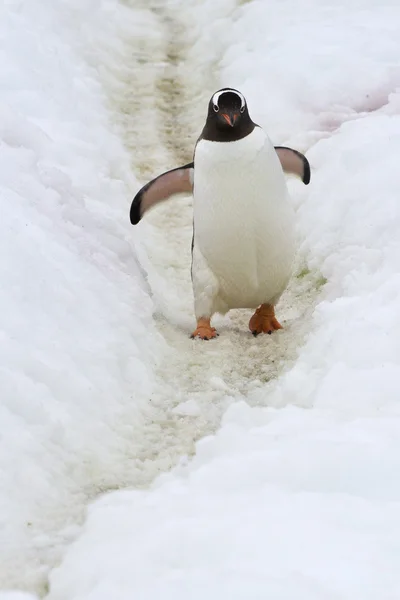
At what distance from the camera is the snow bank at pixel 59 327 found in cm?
296

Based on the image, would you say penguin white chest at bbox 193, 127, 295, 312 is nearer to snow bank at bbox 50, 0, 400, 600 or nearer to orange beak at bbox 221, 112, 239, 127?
orange beak at bbox 221, 112, 239, 127

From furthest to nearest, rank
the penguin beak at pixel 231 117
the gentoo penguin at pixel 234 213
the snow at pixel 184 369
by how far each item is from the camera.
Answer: the gentoo penguin at pixel 234 213 → the penguin beak at pixel 231 117 → the snow at pixel 184 369

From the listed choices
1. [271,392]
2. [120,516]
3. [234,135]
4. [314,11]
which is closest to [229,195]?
[234,135]

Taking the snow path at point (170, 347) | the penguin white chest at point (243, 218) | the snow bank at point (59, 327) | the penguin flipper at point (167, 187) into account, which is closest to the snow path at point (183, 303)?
the snow path at point (170, 347)

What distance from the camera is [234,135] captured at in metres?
4.70

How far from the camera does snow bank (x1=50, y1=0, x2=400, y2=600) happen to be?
224 centimetres

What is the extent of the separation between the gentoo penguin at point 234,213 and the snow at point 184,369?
23 cm

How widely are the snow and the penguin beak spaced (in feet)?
3.28

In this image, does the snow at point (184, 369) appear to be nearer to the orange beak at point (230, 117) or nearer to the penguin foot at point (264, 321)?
the penguin foot at point (264, 321)

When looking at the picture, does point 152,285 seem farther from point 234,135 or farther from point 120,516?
point 120,516

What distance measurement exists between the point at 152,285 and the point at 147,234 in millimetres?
1026

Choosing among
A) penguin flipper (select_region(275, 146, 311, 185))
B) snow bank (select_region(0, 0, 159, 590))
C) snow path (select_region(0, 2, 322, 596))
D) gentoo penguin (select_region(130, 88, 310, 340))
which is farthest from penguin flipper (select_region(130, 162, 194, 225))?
penguin flipper (select_region(275, 146, 311, 185))

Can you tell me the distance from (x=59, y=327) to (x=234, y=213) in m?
1.37

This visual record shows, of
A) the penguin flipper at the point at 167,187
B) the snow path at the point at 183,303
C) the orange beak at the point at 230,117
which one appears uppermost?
the orange beak at the point at 230,117
